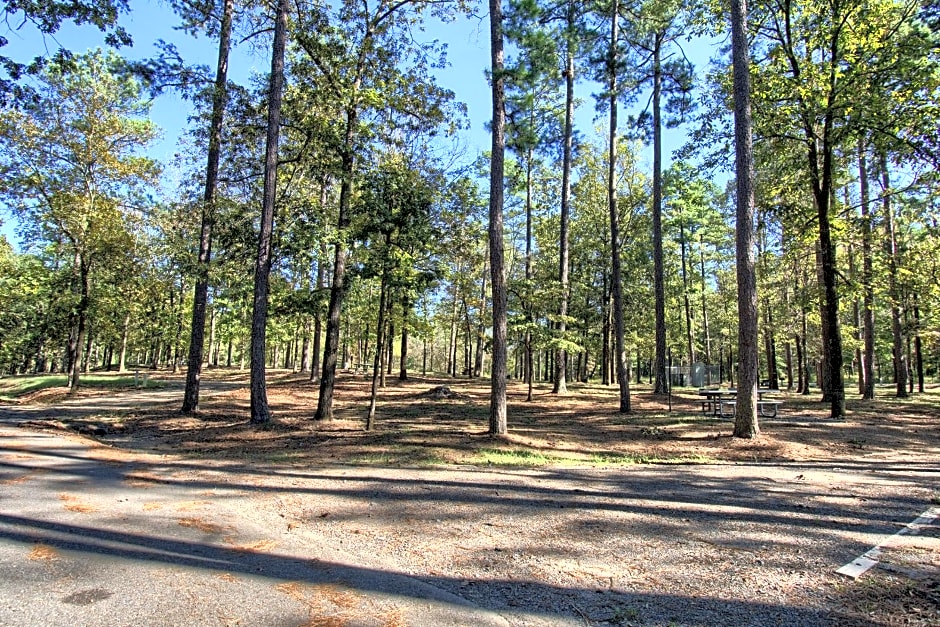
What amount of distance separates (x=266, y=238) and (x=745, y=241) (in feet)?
34.8

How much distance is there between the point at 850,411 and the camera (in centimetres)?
1513

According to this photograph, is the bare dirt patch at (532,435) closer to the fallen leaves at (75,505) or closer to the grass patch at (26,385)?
the fallen leaves at (75,505)

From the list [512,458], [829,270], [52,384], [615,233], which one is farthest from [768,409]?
[52,384]

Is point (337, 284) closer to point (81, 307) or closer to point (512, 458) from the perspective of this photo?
point (512, 458)

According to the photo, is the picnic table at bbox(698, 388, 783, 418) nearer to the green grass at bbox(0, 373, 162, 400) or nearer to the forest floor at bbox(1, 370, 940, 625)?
the forest floor at bbox(1, 370, 940, 625)

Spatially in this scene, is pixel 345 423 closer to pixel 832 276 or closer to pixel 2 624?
pixel 2 624

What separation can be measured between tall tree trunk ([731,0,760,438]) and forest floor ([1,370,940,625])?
73 centimetres

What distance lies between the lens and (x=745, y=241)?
9.77 meters

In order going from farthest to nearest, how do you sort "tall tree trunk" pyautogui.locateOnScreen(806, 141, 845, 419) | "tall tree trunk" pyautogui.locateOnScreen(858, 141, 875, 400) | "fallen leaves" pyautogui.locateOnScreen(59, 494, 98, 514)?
1. "tall tree trunk" pyautogui.locateOnScreen(858, 141, 875, 400)
2. "tall tree trunk" pyautogui.locateOnScreen(806, 141, 845, 419)
3. "fallen leaves" pyautogui.locateOnScreen(59, 494, 98, 514)

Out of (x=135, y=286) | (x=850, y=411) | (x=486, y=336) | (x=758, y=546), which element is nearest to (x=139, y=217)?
(x=135, y=286)

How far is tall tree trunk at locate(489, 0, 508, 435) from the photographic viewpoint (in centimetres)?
1020

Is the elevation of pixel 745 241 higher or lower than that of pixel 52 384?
higher

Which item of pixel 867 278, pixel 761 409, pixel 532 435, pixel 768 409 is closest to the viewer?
pixel 532 435

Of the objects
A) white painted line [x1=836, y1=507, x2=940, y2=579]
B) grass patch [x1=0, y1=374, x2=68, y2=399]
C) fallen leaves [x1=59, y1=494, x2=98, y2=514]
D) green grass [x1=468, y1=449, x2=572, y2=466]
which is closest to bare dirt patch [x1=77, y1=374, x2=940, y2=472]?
green grass [x1=468, y1=449, x2=572, y2=466]
